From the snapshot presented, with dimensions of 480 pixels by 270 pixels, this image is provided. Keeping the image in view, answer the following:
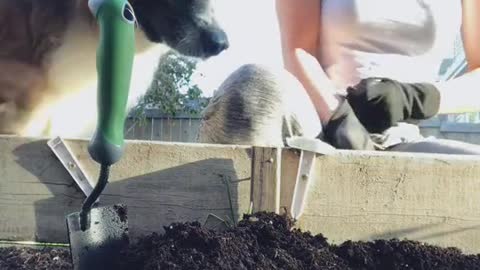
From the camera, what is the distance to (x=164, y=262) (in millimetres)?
897

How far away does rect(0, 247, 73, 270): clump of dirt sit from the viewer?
104 cm

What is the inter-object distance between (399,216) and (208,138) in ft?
1.43

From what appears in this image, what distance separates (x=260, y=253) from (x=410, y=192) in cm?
→ 33

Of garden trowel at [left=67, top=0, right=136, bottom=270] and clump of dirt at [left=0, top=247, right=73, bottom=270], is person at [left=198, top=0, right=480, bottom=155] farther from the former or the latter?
garden trowel at [left=67, top=0, right=136, bottom=270]

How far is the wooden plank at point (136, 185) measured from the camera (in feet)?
3.86

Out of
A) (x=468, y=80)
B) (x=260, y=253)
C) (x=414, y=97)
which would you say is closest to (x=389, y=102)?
(x=414, y=97)

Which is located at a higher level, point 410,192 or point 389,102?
point 389,102

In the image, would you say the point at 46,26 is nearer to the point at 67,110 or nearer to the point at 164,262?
the point at 67,110

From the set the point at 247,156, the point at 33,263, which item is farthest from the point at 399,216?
the point at 33,263

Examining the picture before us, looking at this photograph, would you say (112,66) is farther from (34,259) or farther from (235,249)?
(34,259)

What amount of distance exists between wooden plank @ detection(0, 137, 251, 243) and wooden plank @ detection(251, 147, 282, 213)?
2 centimetres

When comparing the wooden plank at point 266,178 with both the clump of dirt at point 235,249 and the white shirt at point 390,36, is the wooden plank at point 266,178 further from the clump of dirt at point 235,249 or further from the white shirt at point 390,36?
the white shirt at point 390,36

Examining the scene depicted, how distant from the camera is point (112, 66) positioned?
2.50ft

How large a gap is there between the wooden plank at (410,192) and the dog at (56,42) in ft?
3.11
